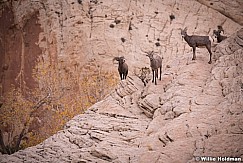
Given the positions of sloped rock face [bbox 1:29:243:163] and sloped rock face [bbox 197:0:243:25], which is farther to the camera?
sloped rock face [bbox 197:0:243:25]

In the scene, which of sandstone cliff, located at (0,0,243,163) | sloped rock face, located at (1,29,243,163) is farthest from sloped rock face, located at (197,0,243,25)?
sloped rock face, located at (1,29,243,163)

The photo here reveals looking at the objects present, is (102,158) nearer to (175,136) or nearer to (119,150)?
(119,150)

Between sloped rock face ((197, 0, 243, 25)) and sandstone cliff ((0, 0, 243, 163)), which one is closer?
sandstone cliff ((0, 0, 243, 163))

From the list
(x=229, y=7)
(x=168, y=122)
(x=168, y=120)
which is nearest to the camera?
(x=168, y=122)

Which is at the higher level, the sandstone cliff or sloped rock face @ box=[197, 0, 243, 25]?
sloped rock face @ box=[197, 0, 243, 25]

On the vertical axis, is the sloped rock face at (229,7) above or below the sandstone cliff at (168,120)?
above

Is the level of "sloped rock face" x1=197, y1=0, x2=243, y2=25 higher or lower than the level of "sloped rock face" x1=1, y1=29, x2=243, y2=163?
higher

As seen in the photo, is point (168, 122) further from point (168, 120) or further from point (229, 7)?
point (229, 7)

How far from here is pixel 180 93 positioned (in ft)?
33.8

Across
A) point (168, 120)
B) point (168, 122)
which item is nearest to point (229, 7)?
point (168, 120)

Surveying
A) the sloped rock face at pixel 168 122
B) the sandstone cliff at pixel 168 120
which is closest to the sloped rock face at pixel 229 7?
the sandstone cliff at pixel 168 120

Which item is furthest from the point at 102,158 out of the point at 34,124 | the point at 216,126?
the point at 34,124

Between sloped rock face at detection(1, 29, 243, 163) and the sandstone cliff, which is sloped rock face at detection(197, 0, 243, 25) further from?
sloped rock face at detection(1, 29, 243, 163)

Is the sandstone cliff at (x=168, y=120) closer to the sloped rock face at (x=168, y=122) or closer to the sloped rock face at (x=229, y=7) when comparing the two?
the sloped rock face at (x=168, y=122)
